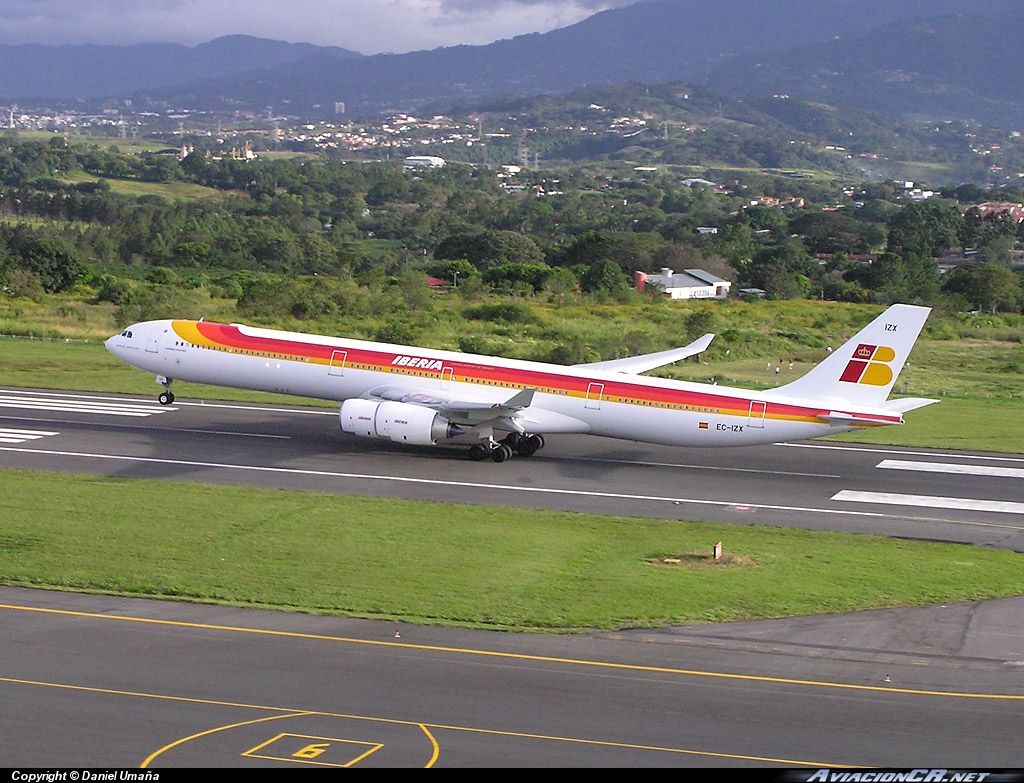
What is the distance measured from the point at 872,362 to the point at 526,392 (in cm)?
1184

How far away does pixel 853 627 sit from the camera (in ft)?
87.8

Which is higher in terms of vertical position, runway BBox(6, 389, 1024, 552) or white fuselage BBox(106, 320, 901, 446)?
white fuselage BBox(106, 320, 901, 446)

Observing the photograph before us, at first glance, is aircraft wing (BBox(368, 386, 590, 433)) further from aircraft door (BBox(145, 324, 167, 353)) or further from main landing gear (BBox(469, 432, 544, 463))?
aircraft door (BBox(145, 324, 167, 353))

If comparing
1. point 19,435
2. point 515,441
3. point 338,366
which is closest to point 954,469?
point 515,441

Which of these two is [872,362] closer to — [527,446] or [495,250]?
[527,446]

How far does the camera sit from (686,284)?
127 meters

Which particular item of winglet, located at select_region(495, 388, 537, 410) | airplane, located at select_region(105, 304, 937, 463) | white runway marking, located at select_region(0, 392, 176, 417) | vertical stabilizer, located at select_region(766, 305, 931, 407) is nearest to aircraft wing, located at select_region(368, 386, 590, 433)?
airplane, located at select_region(105, 304, 937, 463)

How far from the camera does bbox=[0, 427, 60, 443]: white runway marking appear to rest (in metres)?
45.9

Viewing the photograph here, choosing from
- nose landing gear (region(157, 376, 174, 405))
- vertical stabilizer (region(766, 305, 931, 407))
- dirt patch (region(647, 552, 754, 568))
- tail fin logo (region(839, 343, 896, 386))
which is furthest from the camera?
nose landing gear (region(157, 376, 174, 405))

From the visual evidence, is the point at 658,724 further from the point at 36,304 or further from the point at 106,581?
the point at 36,304

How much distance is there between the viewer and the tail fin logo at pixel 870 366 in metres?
A: 41.0

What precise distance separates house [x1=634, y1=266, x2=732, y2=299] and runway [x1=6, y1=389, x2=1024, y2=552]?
75546 millimetres

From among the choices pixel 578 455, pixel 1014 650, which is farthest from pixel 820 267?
pixel 1014 650

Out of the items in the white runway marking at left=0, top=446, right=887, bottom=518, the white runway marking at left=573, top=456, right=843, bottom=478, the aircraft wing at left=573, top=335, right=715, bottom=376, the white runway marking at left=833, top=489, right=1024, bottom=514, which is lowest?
the white runway marking at left=573, top=456, right=843, bottom=478
